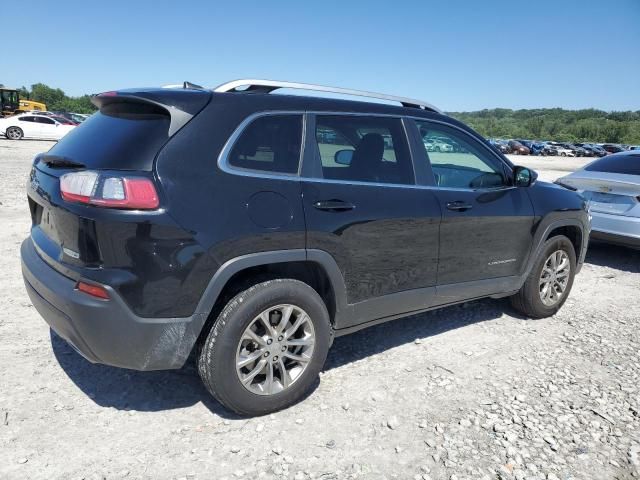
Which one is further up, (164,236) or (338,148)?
(338,148)

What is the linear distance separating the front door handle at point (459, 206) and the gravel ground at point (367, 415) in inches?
44.3

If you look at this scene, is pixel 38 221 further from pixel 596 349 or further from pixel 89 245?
pixel 596 349

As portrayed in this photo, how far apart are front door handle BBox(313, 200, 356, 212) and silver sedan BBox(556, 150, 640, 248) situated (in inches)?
187

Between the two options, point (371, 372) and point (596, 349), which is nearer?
point (371, 372)

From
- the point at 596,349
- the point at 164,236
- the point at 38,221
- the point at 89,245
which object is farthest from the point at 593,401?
the point at 38,221

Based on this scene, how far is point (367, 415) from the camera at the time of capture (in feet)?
9.88

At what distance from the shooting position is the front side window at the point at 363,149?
10.3ft

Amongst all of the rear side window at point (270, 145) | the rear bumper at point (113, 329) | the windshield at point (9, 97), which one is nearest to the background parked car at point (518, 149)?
the windshield at point (9, 97)

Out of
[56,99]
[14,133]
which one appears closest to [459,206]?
[14,133]

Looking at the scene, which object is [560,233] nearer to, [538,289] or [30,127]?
[538,289]

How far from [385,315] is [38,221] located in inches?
90.2

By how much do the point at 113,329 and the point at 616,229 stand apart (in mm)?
6379

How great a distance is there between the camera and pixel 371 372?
3.54m

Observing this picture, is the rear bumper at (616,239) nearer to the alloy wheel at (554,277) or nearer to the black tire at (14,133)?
the alloy wheel at (554,277)
